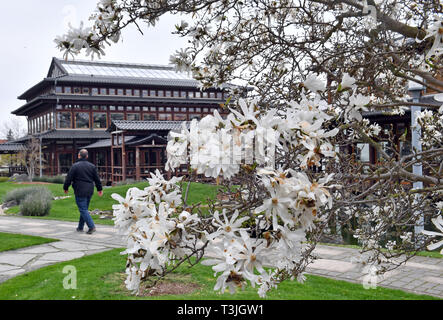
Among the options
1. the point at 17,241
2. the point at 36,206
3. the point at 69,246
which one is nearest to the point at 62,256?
the point at 69,246

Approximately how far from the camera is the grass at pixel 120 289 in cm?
445

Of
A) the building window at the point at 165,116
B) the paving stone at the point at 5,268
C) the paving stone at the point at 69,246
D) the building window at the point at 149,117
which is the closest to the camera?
the paving stone at the point at 5,268

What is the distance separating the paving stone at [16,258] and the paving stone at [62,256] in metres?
0.23

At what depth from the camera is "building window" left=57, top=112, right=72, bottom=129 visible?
105 ft

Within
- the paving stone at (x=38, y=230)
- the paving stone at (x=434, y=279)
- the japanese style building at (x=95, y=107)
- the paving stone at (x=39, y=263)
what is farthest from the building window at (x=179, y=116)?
the paving stone at (x=434, y=279)

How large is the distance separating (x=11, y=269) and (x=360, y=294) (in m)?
4.65

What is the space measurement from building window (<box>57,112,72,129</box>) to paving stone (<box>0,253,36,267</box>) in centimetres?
2736

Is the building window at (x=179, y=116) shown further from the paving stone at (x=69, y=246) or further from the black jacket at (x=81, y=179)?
the paving stone at (x=69, y=246)

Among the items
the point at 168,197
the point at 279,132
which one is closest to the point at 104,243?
the point at 168,197

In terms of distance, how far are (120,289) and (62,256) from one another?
2.24 m

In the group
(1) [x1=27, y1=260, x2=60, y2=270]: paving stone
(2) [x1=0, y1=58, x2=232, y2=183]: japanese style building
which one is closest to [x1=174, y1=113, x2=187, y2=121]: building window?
(2) [x1=0, y1=58, x2=232, y2=183]: japanese style building

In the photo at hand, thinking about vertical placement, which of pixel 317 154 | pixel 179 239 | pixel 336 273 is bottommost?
pixel 336 273

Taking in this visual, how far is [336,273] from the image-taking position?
5812 millimetres
